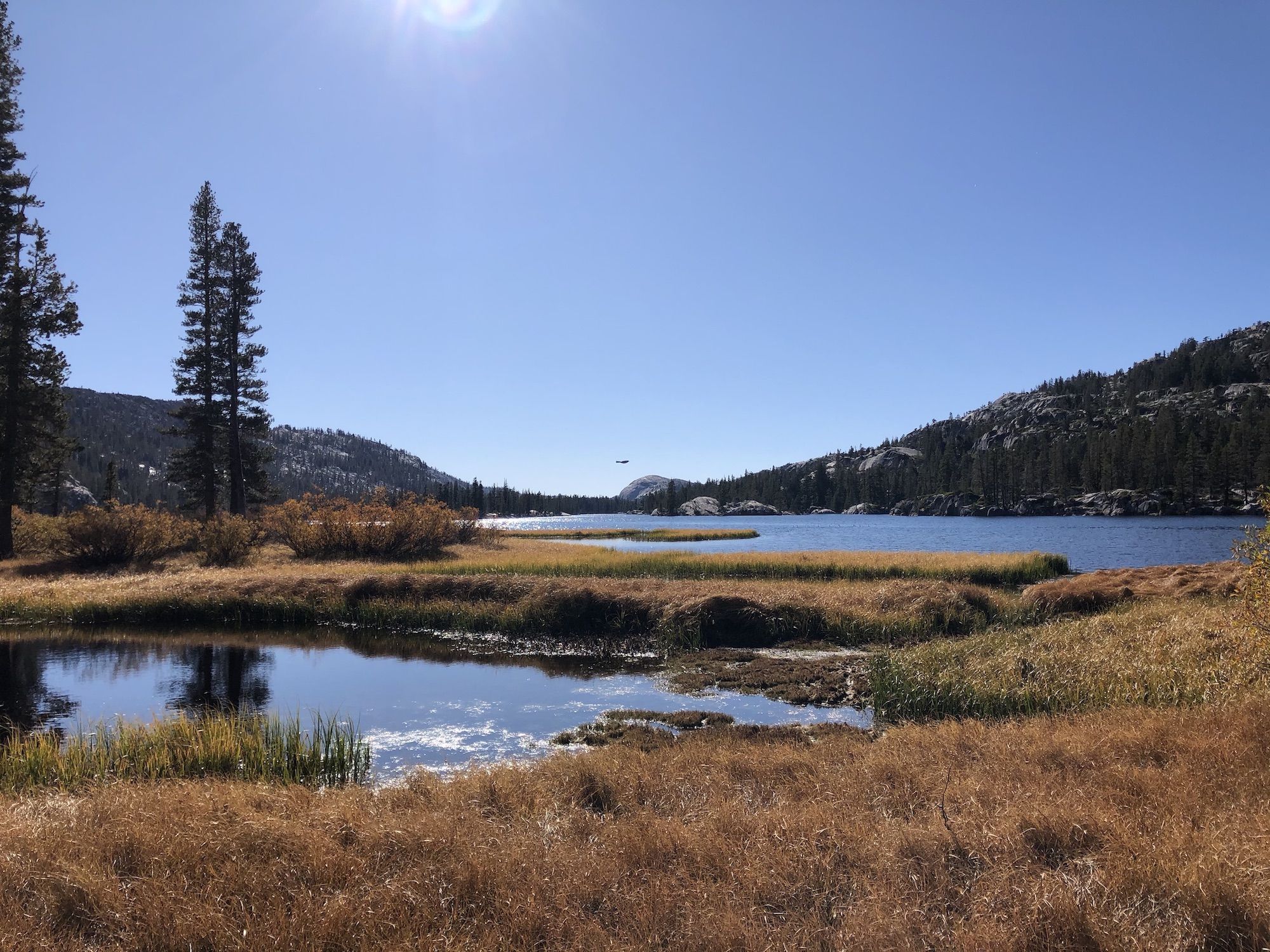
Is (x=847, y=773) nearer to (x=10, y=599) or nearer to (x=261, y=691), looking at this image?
(x=261, y=691)

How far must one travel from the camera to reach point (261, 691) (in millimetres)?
19281

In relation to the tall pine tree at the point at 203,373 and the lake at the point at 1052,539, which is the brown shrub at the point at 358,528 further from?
the lake at the point at 1052,539

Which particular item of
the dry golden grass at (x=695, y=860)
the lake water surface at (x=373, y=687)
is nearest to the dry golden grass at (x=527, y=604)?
the lake water surface at (x=373, y=687)

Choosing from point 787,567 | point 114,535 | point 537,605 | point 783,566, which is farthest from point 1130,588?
point 114,535

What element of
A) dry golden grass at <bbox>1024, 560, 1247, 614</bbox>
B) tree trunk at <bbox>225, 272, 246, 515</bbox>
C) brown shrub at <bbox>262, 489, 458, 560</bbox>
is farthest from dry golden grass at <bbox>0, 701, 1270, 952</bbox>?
tree trunk at <bbox>225, 272, 246, 515</bbox>

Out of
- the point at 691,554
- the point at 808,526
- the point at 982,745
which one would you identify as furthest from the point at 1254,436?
the point at 982,745

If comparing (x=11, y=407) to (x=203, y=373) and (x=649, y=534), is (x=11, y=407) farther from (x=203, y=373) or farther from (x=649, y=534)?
(x=649, y=534)

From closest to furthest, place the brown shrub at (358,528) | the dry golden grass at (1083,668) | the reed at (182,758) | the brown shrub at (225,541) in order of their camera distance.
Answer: the reed at (182,758) → the dry golden grass at (1083,668) → the brown shrub at (225,541) → the brown shrub at (358,528)

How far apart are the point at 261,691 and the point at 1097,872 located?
65.8 feet

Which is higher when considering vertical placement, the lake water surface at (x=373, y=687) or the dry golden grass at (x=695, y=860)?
the dry golden grass at (x=695, y=860)

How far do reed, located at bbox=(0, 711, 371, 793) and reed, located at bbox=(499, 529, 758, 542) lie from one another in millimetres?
69556

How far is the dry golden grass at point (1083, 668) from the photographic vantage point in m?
12.3

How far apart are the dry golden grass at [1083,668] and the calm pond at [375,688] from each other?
5.53 ft

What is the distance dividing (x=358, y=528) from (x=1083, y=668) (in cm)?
4223
